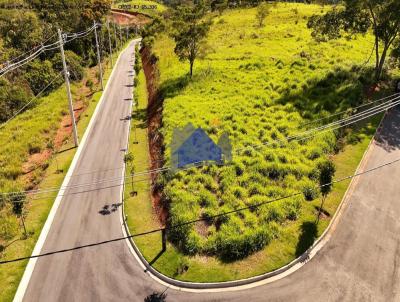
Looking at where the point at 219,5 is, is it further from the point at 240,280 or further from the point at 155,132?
the point at 240,280

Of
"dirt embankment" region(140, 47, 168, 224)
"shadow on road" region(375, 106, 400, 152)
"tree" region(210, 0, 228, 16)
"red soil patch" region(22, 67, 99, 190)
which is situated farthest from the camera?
"tree" region(210, 0, 228, 16)

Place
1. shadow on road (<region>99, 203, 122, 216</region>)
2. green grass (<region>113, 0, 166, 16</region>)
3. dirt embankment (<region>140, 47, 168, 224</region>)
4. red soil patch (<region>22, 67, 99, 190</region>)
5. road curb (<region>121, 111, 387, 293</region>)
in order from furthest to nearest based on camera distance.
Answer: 1. green grass (<region>113, 0, 166, 16</region>)
2. red soil patch (<region>22, 67, 99, 190</region>)
3. dirt embankment (<region>140, 47, 168, 224</region>)
4. shadow on road (<region>99, 203, 122, 216</region>)
5. road curb (<region>121, 111, 387, 293</region>)

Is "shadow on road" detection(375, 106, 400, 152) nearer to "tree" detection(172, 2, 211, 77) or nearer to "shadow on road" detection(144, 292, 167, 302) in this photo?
"tree" detection(172, 2, 211, 77)

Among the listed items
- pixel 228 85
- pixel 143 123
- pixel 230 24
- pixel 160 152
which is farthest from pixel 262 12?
pixel 160 152

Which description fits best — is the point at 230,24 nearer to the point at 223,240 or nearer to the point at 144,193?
the point at 144,193

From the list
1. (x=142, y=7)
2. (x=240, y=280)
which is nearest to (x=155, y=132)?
(x=240, y=280)

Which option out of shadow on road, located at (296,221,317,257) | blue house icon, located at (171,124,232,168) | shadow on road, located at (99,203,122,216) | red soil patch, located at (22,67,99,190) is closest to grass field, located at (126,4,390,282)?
shadow on road, located at (296,221,317,257)
